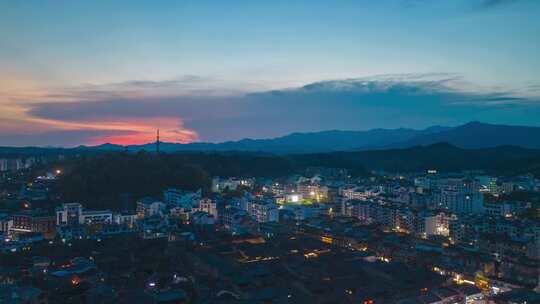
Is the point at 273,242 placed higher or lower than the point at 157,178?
lower

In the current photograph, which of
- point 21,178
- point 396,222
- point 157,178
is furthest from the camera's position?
point 21,178

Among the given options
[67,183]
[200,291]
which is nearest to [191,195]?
[67,183]

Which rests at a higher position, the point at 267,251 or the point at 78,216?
the point at 78,216

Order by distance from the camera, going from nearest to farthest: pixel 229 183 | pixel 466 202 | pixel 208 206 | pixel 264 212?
pixel 264 212
pixel 208 206
pixel 466 202
pixel 229 183

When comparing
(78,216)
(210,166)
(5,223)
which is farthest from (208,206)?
(210,166)

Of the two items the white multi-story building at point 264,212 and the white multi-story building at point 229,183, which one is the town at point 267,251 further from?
the white multi-story building at point 229,183

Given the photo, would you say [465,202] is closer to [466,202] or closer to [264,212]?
[466,202]

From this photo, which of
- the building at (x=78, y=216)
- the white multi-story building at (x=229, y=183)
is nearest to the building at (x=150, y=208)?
the building at (x=78, y=216)

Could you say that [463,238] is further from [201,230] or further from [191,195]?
[191,195]
